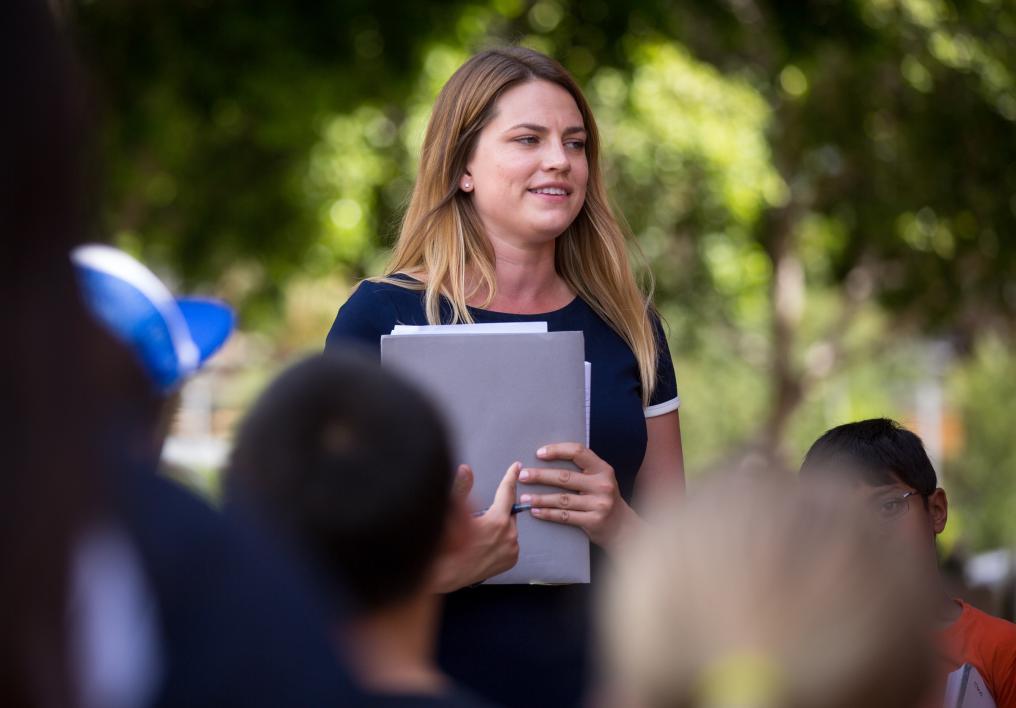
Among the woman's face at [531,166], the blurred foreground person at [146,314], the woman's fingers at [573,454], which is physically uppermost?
the woman's face at [531,166]

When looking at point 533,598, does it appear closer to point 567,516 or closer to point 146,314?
point 567,516

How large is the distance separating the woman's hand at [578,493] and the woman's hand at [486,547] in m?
0.08

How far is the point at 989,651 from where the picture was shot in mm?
2953

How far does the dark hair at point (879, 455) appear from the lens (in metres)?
3.22

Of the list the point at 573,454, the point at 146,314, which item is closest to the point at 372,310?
Answer: the point at 573,454

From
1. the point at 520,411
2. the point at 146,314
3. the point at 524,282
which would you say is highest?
the point at 524,282

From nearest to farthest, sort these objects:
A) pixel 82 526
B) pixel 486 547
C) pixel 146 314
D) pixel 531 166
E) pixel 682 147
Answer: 1. pixel 82 526
2. pixel 146 314
3. pixel 486 547
4. pixel 531 166
5. pixel 682 147

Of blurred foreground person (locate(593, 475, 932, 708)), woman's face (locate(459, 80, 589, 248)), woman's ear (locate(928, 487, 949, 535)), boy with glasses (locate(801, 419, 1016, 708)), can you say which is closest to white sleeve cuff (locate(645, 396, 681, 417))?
boy with glasses (locate(801, 419, 1016, 708))

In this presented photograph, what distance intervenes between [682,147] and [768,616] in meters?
13.6

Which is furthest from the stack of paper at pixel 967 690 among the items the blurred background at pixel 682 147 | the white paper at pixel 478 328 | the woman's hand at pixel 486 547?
the blurred background at pixel 682 147

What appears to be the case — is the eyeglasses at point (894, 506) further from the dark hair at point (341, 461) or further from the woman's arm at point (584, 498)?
the dark hair at point (341, 461)

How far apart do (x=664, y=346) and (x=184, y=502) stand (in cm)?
214

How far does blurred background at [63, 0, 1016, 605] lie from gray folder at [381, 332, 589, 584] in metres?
4.79

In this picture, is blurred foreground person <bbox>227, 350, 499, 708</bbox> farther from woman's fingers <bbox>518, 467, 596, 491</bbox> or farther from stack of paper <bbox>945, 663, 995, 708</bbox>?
stack of paper <bbox>945, 663, 995, 708</bbox>
